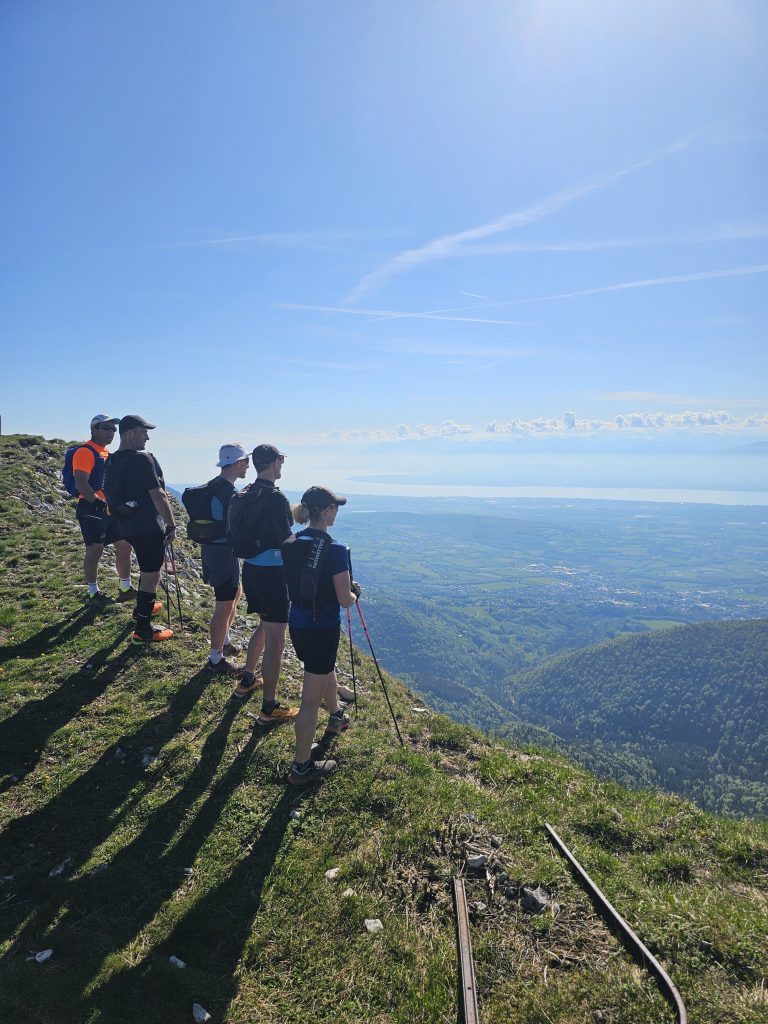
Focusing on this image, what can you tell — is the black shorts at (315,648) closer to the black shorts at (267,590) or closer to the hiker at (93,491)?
the black shorts at (267,590)

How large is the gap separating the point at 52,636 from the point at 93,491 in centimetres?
346

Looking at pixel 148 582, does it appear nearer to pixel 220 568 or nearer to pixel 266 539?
pixel 220 568

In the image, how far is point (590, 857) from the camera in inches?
227

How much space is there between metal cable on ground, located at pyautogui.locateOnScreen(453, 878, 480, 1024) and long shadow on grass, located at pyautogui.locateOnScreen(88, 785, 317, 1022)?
6.62 ft

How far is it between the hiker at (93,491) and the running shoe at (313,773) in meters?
8.12

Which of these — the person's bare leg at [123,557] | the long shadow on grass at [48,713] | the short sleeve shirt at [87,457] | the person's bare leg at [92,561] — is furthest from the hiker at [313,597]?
the person's bare leg at [92,561]

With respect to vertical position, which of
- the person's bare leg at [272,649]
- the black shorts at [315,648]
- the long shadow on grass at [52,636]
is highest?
the black shorts at [315,648]

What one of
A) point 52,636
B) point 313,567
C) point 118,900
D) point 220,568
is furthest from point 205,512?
point 52,636

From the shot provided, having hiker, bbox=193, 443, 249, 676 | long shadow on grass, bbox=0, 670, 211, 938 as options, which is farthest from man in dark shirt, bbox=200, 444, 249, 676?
long shadow on grass, bbox=0, 670, 211, 938

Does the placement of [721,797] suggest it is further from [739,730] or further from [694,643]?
[694,643]

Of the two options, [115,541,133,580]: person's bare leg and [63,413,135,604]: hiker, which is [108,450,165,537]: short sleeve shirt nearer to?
[63,413,135,604]: hiker

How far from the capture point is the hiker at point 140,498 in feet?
31.0

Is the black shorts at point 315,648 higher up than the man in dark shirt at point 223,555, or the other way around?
the man in dark shirt at point 223,555

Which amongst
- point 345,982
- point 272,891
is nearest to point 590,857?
point 345,982
